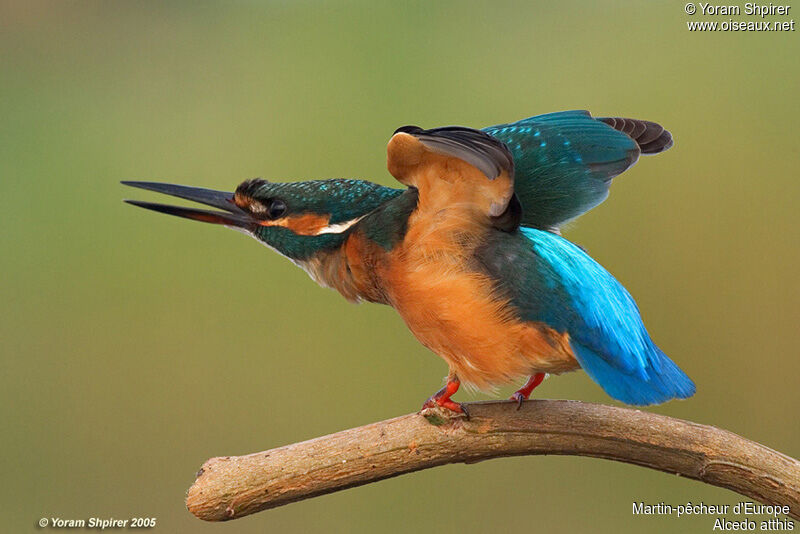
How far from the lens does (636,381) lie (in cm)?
139

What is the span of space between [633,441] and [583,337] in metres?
0.27

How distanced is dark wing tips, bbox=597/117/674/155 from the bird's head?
1.59ft

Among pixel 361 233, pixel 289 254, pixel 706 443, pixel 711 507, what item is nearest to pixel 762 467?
pixel 706 443

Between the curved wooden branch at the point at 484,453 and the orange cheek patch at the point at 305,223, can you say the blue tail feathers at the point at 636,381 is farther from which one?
the orange cheek patch at the point at 305,223

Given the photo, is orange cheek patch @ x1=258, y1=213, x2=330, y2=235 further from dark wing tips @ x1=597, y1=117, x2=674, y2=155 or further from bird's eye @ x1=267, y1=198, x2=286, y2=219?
dark wing tips @ x1=597, y1=117, x2=674, y2=155

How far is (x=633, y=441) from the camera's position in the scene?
1.56m

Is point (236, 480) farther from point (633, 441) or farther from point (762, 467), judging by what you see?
point (762, 467)

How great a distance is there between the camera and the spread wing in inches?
51.4

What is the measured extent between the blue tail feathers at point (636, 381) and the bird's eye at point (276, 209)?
55cm

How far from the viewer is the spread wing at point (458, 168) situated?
1.31 metres

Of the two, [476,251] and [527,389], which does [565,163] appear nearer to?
[476,251]

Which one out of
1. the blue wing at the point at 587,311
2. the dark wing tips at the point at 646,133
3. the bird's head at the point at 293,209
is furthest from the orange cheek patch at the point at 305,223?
the dark wing tips at the point at 646,133

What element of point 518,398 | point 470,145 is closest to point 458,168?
point 470,145

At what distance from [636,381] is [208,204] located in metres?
0.81
